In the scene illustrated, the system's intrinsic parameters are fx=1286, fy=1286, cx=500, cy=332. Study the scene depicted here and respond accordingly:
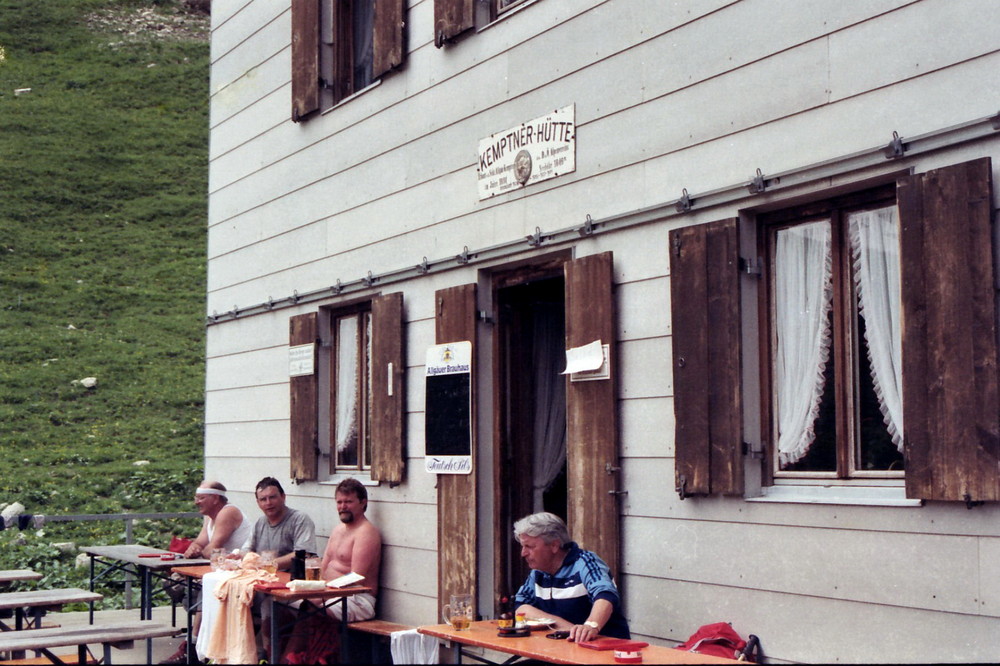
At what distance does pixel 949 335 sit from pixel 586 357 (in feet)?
7.32

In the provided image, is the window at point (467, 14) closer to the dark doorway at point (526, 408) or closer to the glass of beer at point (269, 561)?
the dark doorway at point (526, 408)

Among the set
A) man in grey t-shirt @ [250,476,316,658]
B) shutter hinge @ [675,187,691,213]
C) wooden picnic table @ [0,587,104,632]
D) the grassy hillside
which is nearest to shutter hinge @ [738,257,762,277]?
shutter hinge @ [675,187,691,213]

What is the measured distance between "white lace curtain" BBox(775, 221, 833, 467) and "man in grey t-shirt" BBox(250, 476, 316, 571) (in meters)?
4.31

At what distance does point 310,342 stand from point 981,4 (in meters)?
5.92

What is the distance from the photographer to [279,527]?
30.2 feet

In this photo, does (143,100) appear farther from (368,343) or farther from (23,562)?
(368,343)

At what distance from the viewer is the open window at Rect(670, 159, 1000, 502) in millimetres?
4883

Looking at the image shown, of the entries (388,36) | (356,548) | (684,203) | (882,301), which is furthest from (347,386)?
(882,301)

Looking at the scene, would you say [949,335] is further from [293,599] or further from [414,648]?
[293,599]

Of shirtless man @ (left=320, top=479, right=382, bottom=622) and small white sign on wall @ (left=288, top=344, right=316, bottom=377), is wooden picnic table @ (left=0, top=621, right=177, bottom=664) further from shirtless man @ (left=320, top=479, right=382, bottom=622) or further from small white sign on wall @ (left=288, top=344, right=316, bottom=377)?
small white sign on wall @ (left=288, top=344, right=316, bottom=377)

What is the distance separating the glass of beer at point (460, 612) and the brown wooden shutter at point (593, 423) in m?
1.11

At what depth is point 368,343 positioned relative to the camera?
30.7 feet

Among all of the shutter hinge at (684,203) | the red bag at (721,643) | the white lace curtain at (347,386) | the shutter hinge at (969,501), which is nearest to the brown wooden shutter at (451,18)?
the white lace curtain at (347,386)

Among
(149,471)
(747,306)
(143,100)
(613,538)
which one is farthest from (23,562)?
(143,100)
